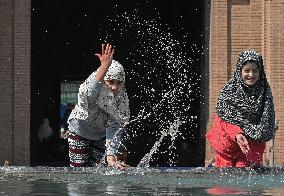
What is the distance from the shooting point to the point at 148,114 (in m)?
18.8

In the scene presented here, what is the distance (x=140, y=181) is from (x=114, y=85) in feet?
3.60

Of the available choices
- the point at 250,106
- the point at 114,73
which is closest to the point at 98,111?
the point at 114,73

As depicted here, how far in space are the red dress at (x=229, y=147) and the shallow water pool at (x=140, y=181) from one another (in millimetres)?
452

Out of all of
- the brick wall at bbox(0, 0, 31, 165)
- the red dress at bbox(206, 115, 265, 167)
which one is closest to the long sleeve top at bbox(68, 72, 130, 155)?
the red dress at bbox(206, 115, 265, 167)

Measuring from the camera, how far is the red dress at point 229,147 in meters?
5.20

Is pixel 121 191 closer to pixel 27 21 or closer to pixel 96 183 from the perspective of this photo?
pixel 96 183

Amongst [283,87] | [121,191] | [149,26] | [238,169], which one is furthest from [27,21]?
[121,191]

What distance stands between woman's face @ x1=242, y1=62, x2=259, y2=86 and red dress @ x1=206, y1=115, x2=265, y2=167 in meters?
0.31

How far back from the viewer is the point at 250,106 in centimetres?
524

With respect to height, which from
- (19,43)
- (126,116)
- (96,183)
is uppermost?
(19,43)

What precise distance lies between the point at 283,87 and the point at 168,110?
5929 mm

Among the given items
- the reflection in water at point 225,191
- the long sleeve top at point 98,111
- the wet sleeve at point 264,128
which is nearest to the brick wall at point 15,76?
the long sleeve top at point 98,111

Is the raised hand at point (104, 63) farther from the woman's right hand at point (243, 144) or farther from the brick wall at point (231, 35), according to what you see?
the brick wall at point (231, 35)

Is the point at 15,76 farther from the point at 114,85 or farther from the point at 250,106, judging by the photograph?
the point at 250,106
